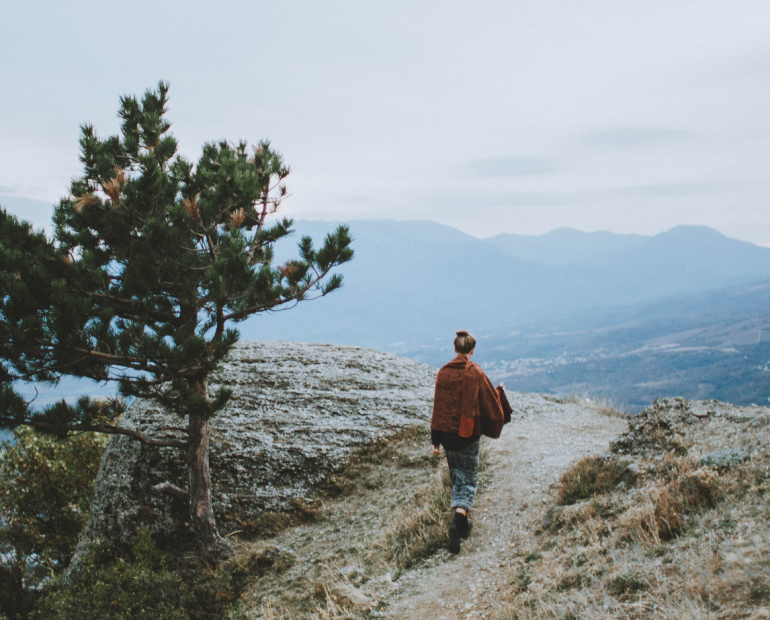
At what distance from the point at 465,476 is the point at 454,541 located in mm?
885

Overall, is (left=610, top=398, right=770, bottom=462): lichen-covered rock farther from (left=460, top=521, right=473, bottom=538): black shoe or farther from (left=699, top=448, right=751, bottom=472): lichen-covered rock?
(left=460, top=521, right=473, bottom=538): black shoe

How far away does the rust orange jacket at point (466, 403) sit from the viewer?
6.72 metres

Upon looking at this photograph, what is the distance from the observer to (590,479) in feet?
24.7

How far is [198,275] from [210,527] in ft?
15.9

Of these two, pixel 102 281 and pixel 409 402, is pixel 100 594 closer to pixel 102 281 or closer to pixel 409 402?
pixel 102 281

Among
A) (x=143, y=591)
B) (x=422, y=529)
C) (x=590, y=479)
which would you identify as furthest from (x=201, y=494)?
(x=590, y=479)

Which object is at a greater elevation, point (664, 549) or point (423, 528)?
point (664, 549)

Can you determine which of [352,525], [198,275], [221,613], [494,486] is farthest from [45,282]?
[494,486]

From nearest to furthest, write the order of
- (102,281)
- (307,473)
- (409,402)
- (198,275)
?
(102,281), (198,275), (307,473), (409,402)

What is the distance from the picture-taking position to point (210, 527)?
955 centimetres

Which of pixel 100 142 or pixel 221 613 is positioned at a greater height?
pixel 100 142

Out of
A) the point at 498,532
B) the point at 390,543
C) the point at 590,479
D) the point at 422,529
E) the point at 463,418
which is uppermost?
the point at 463,418

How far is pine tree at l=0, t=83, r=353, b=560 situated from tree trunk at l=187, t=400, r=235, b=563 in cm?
2

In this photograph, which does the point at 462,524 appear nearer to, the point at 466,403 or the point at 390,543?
the point at 390,543
